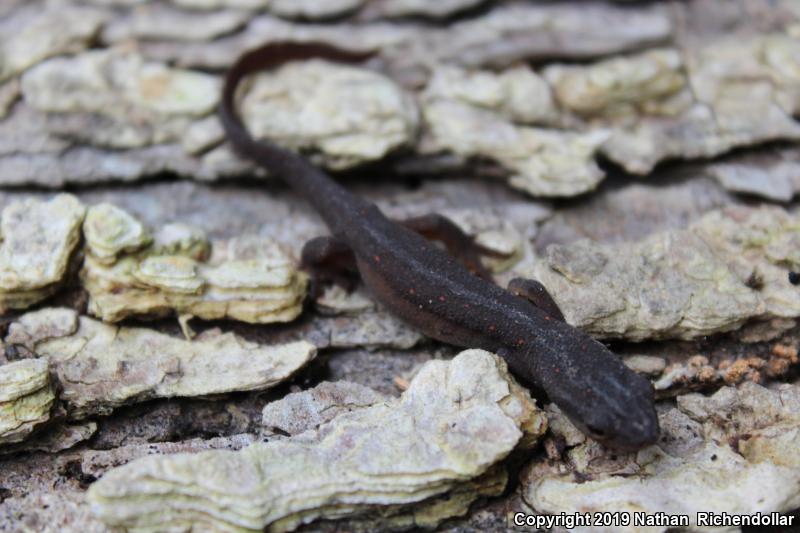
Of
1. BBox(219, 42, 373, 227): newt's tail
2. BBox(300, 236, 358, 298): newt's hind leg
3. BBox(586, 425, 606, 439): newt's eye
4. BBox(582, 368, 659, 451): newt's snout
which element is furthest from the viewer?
BBox(219, 42, 373, 227): newt's tail

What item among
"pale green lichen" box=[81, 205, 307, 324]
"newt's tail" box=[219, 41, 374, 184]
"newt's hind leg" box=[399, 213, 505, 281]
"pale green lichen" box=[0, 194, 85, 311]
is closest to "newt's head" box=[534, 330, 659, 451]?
"newt's hind leg" box=[399, 213, 505, 281]

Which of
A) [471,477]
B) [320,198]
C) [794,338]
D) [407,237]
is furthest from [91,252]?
[794,338]

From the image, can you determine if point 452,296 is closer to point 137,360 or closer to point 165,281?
point 165,281

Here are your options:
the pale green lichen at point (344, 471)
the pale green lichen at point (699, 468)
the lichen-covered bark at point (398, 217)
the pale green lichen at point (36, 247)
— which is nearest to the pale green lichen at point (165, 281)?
the lichen-covered bark at point (398, 217)

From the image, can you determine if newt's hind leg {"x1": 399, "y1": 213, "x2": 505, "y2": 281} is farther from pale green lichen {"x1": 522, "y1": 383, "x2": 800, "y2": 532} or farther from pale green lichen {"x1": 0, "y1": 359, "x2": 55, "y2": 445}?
pale green lichen {"x1": 0, "y1": 359, "x2": 55, "y2": 445}

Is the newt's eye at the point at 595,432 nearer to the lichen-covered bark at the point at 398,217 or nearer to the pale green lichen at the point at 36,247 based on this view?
the lichen-covered bark at the point at 398,217

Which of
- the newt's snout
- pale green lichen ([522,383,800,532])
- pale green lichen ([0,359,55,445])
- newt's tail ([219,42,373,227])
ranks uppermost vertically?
newt's tail ([219,42,373,227])

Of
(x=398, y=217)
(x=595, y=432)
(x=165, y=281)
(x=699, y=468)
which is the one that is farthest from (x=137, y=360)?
(x=699, y=468)
